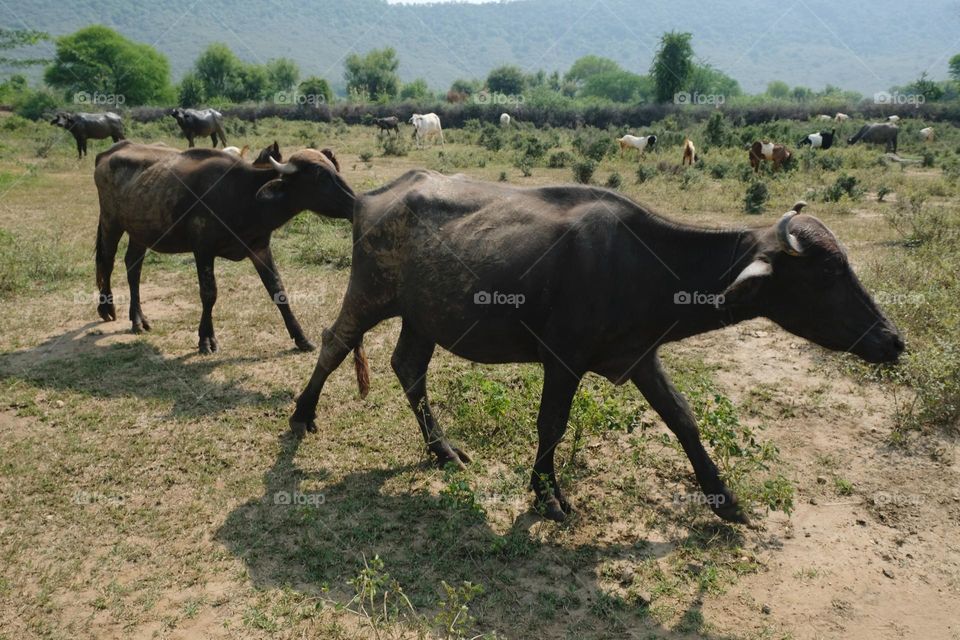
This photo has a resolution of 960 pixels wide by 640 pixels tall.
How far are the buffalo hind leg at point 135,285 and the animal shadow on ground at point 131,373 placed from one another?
40 cm

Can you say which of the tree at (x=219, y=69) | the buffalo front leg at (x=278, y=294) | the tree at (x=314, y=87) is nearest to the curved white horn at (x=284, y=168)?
the buffalo front leg at (x=278, y=294)

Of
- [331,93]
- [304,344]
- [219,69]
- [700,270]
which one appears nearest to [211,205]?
[304,344]

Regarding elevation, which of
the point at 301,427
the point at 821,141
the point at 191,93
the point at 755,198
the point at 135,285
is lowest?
the point at 301,427

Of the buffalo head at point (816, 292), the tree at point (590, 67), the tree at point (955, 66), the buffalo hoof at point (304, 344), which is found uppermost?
the tree at point (590, 67)

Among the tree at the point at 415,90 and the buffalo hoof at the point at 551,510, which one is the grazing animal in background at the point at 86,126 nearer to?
the buffalo hoof at the point at 551,510

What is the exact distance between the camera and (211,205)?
815 cm

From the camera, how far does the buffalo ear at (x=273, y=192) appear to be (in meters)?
7.53

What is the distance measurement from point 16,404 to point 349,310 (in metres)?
3.72

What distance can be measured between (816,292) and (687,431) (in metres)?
1.37

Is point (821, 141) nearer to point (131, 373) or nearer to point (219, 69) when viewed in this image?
point (131, 373)

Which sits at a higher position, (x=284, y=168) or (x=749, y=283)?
(x=284, y=168)

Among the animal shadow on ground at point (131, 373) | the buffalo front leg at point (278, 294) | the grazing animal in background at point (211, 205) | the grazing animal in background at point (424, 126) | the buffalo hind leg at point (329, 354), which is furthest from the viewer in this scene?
the grazing animal in background at point (424, 126)

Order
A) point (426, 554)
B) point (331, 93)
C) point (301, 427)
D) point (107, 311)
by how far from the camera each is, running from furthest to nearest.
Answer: point (331, 93) < point (107, 311) < point (301, 427) < point (426, 554)

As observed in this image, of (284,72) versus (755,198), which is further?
(284,72)
